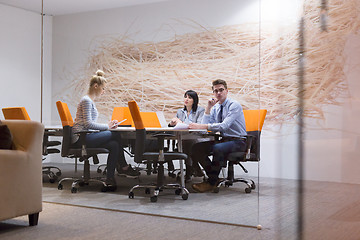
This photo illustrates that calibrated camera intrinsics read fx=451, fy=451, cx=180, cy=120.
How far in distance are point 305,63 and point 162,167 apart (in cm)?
162

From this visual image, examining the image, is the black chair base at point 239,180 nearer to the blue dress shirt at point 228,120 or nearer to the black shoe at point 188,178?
the black shoe at point 188,178

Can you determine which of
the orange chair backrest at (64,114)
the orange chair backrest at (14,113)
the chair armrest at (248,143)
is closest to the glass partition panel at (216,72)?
the chair armrest at (248,143)


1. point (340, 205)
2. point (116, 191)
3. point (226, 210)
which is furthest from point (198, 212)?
point (340, 205)

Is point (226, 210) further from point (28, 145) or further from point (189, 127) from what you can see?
point (28, 145)

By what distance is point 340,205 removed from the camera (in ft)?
11.2

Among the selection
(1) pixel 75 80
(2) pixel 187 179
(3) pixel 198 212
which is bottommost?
(3) pixel 198 212

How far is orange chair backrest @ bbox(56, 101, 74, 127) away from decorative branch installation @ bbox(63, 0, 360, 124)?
0.51 metres

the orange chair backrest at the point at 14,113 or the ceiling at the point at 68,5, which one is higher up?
the ceiling at the point at 68,5

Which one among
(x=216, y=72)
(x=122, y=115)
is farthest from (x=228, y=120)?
(x=122, y=115)

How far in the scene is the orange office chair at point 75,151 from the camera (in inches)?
184

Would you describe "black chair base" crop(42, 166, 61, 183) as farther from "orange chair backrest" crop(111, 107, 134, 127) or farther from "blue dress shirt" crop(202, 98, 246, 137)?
"blue dress shirt" crop(202, 98, 246, 137)

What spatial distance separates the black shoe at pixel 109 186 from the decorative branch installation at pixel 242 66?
2.28 ft

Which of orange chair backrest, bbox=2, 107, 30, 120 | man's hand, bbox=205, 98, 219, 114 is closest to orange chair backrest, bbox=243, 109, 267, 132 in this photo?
man's hand, bbox=205, 98, 219, 114

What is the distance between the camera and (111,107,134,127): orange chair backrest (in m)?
4.39
